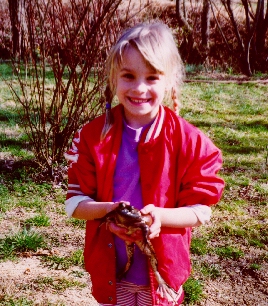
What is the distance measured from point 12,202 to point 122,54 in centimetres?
303

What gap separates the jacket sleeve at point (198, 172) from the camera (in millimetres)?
1711

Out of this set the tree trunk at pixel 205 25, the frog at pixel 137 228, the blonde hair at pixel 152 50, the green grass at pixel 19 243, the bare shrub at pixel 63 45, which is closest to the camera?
the frog at pixel 137 228

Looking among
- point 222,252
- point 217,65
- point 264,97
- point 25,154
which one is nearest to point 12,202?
point 25,154

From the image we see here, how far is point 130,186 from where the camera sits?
177cm

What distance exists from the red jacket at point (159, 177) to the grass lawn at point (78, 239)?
1.35 m

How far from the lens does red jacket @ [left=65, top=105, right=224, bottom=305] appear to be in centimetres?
173

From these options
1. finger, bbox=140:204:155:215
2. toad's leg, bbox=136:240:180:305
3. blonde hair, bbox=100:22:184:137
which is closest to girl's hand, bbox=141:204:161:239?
finger, bbox=140:204:155:215

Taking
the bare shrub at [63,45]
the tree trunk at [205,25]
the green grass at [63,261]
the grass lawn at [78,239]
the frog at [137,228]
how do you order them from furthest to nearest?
the tree trunk at [205,25], the bare shrub at [63,45], the green grass at [63,261], the grass lawn at [78,239], the frog at [137,228]

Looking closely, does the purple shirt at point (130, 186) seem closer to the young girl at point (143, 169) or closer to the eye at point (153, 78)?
the young girl at point (143, 169)

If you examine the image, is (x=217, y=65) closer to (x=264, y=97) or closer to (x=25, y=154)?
(x=264, y=97)

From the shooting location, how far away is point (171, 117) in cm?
181

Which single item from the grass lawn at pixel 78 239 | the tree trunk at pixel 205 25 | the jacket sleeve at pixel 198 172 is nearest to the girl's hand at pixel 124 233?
the jacket sleeve at pixel 198 172

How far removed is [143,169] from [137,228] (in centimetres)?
29

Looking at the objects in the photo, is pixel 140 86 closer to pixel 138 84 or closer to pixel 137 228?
pixel 138 84
